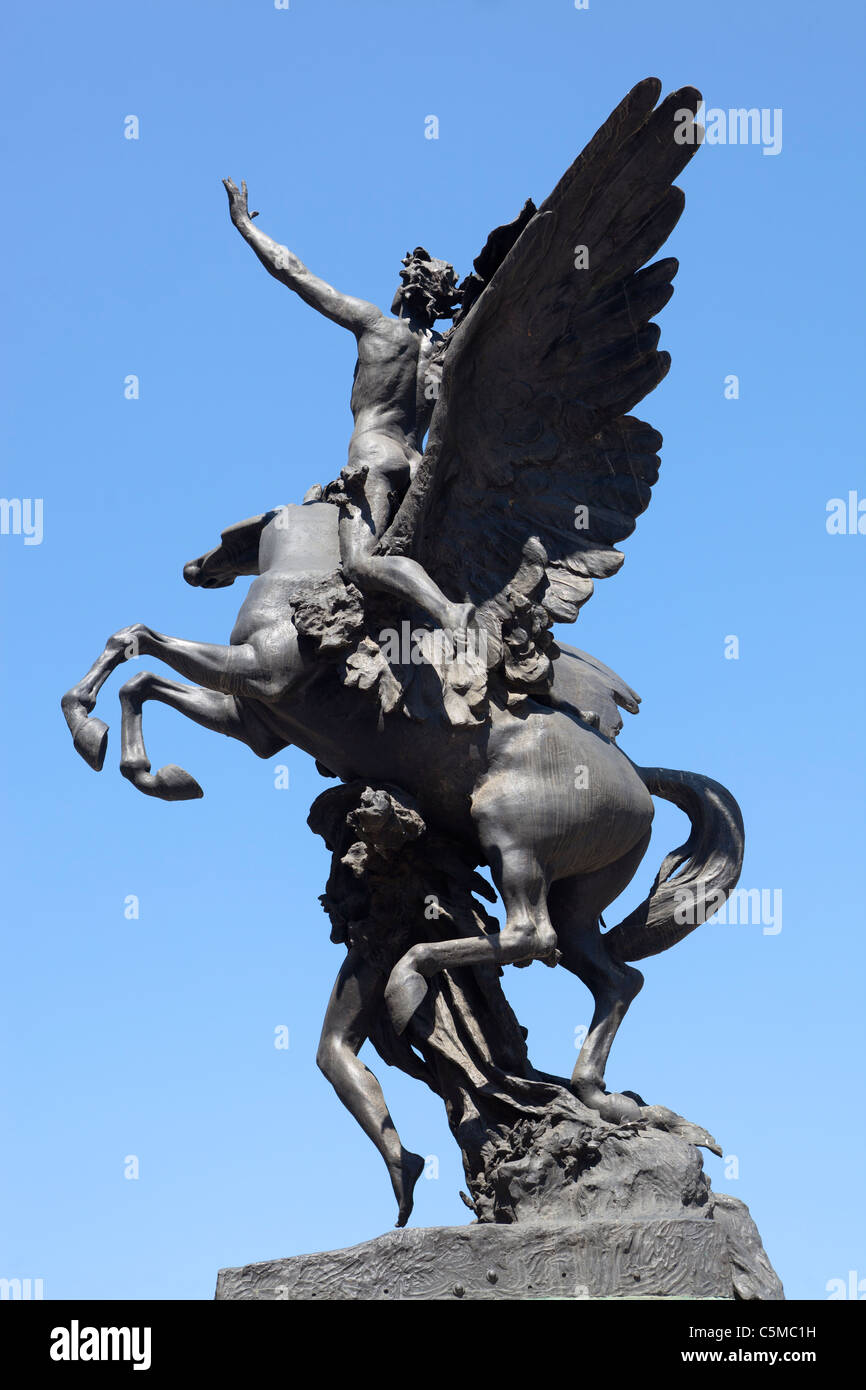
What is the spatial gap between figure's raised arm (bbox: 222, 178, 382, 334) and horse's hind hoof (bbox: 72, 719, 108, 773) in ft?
8.44

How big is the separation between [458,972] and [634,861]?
105 centimetres

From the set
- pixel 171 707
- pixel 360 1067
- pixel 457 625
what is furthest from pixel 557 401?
pixel 360 1067

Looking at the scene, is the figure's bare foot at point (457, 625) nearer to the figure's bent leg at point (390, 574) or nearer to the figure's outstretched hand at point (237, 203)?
the figure's bent leg at point (390, 574)

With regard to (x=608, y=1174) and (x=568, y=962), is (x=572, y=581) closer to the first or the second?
(x=568, y=962)

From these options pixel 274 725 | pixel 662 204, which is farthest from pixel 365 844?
pixel 662 204

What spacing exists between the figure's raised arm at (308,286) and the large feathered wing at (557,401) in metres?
1.18

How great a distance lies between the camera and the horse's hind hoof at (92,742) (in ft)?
29.4

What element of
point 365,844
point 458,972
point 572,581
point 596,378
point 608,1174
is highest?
point 596,378

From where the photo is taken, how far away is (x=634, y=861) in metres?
9.52

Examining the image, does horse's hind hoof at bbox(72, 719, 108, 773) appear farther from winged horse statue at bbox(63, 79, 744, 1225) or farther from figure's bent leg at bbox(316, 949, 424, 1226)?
figure's bent leg at bbox(316, 949, 424, 1226)

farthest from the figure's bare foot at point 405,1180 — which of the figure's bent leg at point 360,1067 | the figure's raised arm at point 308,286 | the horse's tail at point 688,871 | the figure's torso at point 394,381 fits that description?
the figure's raised arm at point 308,286

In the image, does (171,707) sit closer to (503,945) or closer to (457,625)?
(457,625)

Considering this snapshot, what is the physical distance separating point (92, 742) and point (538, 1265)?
3.14 m
